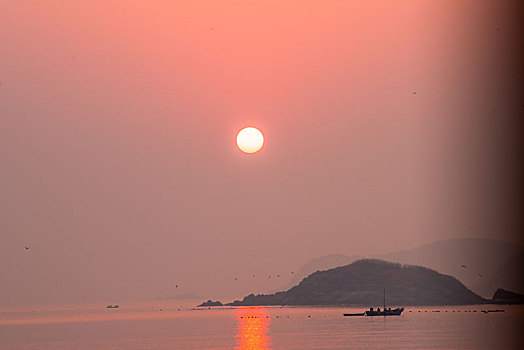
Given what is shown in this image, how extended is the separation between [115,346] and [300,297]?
350 feet

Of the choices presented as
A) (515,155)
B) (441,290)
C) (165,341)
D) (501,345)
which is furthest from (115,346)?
(441,290)

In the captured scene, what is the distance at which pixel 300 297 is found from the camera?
521ft

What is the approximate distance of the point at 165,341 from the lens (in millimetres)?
57781

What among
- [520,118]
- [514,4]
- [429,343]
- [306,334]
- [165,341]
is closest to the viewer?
[514,4]

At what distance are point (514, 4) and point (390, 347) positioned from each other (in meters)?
33.6

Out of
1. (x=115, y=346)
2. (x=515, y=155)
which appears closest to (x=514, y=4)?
(x=515, y=155)

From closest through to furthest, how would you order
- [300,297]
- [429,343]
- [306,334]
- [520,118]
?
[520,118], [429,343], [306,334], [300,297]

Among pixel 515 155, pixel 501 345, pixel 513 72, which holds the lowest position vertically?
pixel 501 345

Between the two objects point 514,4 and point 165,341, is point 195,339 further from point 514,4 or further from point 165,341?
point 514,4

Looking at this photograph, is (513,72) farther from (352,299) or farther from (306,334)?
(352,299)

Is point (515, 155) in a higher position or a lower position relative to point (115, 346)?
higher

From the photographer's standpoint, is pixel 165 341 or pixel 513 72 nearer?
pixel 513 72

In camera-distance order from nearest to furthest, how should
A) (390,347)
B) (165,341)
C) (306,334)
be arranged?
1. (390,347)
2. (165,341)
3. (306,334)

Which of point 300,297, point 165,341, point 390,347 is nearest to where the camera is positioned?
point 390,347
